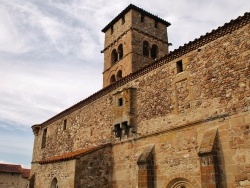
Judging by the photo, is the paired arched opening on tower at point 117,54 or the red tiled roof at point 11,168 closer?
the paired arched opening on tower at point 117,54

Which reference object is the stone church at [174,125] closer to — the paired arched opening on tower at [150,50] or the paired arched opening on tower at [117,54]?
the paired arched opening on tower at [117,54]

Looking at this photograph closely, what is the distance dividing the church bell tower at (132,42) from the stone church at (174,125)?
515cm

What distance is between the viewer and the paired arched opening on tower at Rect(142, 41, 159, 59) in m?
22.5

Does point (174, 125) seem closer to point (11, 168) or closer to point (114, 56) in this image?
point (114, 56)

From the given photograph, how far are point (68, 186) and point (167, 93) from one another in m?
6.69

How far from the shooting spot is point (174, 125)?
11812 millimetres

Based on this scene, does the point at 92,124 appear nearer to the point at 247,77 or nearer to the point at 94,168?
the point at 94,168

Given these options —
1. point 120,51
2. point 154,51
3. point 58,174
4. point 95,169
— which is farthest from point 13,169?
point 95,169

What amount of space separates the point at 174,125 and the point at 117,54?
41.9 feet

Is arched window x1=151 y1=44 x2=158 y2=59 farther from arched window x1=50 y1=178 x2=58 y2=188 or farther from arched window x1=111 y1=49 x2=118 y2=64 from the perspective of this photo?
A: arched window x1=50 y1=178 x2=58 y2=188

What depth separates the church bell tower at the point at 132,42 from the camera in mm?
21562

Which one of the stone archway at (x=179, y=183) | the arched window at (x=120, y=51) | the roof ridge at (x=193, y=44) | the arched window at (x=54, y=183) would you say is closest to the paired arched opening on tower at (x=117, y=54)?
the arched window at (x=120, y=51)

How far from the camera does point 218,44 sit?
10859 mm

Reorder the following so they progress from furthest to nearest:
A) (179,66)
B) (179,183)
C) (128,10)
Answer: (128,10) → (179,66) → (179,183)
